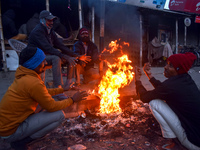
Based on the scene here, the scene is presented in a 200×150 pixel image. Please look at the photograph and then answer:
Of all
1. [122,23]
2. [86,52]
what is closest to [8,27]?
[86,52]

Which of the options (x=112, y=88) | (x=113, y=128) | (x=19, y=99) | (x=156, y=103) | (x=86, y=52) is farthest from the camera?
(x=86, y=52)

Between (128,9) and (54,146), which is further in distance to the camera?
(128,9)

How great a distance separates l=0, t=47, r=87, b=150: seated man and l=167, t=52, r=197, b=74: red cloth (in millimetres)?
1852

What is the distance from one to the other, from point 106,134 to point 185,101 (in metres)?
1.49

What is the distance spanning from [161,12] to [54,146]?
11.2 meters

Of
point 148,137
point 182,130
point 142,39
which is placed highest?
point 142,39

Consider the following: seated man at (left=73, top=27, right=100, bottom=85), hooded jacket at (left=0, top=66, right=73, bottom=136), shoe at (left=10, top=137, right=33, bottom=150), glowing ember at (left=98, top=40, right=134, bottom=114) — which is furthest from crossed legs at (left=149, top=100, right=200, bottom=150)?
seated man at (left=73, top=27, right=100, bottom=85)

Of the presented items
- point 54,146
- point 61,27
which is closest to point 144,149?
point 54,146

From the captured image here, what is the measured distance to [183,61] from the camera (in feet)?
7.20

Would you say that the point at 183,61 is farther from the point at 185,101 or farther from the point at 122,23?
the point at 122,23

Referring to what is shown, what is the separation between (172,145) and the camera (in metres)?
2.34

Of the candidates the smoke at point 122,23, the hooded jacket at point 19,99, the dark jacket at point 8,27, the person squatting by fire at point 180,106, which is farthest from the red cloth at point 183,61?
the smoke at point 122,23

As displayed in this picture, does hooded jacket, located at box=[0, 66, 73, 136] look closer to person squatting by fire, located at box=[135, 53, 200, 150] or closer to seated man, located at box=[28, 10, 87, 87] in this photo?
seated man, located at box=[28, 10, 87, 87]

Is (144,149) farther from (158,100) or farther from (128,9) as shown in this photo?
(128,9)
